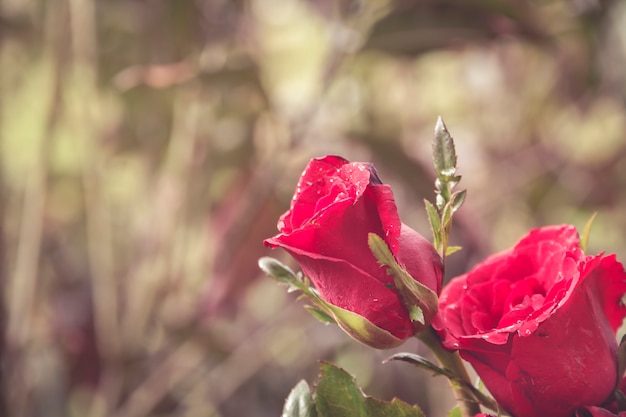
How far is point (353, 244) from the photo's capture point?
0.18 m

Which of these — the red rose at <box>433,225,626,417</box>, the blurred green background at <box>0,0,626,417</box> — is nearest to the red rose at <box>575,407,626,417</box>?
the red rose at <box>433,225,626,417</box>

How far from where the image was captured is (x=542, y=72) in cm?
98

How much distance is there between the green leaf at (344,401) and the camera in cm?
20

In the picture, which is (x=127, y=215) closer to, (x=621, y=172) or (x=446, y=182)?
(x=621, y=172)

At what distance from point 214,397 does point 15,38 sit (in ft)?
1.26

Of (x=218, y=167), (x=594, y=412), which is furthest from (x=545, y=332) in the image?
(x=218, y=167)

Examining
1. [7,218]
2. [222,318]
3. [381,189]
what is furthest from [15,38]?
[381,189]

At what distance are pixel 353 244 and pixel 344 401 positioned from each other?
47mm

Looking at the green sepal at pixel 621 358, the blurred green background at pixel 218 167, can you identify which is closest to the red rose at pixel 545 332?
the green sepal at pixel 621 358

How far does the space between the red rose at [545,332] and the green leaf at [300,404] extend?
0.13 feet

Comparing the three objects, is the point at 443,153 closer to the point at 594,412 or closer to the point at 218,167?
the point at 594,412

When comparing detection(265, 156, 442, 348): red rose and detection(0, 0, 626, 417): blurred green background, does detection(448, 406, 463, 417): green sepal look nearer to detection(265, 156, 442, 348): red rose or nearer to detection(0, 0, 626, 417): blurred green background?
detection(265, 156, 442, 348): red rose

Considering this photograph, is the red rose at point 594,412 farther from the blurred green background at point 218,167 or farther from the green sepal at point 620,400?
the blurred green background at point 218,167

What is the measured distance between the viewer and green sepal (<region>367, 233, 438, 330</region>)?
0.17 meters
